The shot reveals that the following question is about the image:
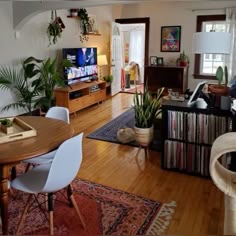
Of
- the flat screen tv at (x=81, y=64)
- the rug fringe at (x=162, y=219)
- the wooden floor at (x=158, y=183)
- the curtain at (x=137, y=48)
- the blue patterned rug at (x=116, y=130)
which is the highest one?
the curtain at (x=137, y=48)

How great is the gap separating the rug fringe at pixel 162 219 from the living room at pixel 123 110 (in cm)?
4

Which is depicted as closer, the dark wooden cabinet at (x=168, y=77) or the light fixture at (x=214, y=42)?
the light fixture at (x=214, y=42)

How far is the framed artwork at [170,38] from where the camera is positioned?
7285mm

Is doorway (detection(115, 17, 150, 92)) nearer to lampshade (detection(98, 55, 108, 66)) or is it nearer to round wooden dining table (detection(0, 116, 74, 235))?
lampshade (detection(98, 55, 108, 66))

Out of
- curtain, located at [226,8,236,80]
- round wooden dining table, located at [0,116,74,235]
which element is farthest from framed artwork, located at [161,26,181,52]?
round wooden dining table, located at [0,116,74,235]

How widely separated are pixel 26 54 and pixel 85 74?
1.53 metres

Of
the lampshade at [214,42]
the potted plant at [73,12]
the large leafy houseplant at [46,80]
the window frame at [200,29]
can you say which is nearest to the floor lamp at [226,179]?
the lampshade at [214,42]

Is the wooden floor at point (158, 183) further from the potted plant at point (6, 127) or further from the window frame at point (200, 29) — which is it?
the window frame at point (200, 29)

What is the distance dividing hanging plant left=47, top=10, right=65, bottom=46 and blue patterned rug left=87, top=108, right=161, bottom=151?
195cm

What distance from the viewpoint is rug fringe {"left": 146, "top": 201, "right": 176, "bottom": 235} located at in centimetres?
224

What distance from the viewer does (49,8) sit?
445 cm

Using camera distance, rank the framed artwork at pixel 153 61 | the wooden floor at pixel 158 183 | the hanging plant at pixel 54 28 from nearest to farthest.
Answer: the wooden floor at pixel 158 183
the hanging plant at pixel 54 28
the framed artwork at pixel 153 61

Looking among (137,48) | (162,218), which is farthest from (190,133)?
(137,48)

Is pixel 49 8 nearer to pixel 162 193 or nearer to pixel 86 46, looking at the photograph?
pixel 86 46
